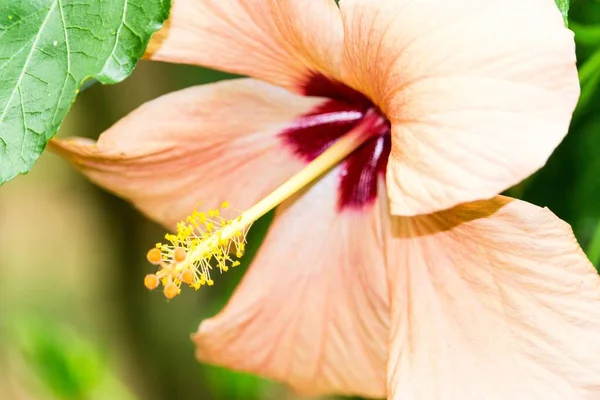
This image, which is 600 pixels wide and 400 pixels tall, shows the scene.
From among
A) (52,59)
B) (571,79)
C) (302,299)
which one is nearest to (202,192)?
(302,299)

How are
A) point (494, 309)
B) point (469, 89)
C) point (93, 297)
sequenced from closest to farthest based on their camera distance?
point (469, 89) < point (494, 309) < point (93, 297)

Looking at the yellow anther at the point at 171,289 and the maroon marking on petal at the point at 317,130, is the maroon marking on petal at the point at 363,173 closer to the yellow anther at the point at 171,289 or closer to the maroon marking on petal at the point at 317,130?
the maroon marking on petal at the point at 317,130

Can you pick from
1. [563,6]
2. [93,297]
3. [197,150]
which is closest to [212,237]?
[197,150]

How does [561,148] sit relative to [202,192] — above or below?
below

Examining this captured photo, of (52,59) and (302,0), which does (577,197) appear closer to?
(302,0)

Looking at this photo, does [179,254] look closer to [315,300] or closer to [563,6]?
[315,300]

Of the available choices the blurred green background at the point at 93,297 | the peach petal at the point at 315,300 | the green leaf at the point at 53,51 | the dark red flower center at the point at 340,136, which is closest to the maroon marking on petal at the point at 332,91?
the dark red flower center at the point at 340,136

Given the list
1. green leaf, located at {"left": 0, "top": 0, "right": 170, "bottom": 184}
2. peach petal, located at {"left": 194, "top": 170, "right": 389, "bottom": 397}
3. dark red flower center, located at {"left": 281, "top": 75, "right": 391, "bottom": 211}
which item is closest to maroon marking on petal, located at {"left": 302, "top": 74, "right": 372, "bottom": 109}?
dark red flower center, located at {"left": 281, "top": 75, "right": 391, "bottom": 211}
